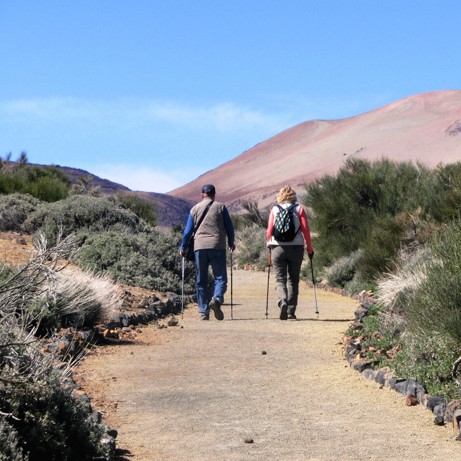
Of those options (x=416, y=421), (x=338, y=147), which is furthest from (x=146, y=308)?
(x=338, y=147)

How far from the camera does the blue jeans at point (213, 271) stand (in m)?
14.9

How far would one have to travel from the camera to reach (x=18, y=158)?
50.2 m

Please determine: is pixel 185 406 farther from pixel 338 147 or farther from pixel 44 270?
pixel 338 147

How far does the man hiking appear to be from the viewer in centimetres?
1491

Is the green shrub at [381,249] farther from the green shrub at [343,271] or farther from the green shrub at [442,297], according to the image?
the green shrub at [442,297]

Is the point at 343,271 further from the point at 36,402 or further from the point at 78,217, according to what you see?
the point at 36,402

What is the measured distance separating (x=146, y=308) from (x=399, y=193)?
32.6ft

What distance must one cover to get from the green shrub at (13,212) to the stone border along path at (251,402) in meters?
10.3

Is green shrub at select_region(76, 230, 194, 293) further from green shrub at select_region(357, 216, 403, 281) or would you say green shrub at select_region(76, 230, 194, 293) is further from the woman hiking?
the woman hiking

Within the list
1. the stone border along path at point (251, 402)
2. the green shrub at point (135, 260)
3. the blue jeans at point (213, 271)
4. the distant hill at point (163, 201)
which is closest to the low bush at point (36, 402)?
the stone border along path at point (251, 402)

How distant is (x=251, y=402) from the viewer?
8297mm

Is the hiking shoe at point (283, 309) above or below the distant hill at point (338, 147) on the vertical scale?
below

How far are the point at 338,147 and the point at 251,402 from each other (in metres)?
118

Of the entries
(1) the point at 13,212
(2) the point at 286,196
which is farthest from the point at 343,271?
(2) the point at 286,196
